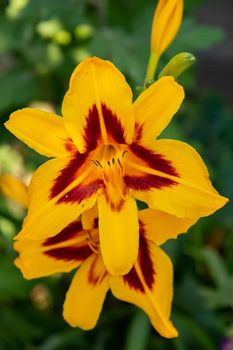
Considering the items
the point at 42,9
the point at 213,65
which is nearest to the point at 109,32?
the point at 42,9

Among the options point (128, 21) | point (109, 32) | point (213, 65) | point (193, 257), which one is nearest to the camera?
point (109, 32)

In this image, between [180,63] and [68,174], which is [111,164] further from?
[180,63]

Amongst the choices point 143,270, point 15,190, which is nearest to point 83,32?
point 15,190

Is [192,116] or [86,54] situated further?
[192,116]

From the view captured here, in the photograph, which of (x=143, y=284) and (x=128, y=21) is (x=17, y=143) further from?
(x=143, y=284)

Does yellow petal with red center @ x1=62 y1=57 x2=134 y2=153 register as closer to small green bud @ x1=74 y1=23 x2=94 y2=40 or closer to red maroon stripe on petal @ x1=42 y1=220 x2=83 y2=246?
red maroon stripe on petal @ x1=42 y1=220 x2=83 y2=246
